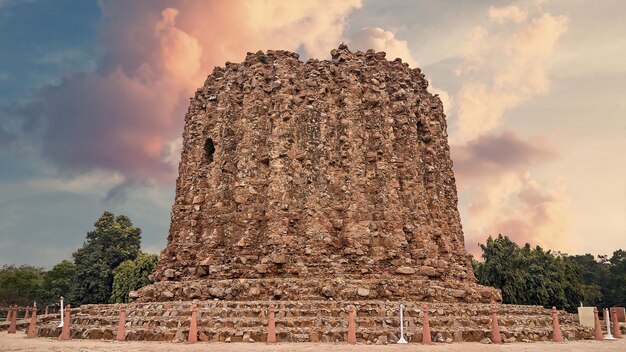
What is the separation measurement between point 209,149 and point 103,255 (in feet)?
94.4

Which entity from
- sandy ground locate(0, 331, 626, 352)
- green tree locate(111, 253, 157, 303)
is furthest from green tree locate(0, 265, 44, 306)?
sandy ground locate(0, 331, 626, 352)

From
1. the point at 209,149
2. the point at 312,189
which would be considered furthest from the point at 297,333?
the point at 209,149

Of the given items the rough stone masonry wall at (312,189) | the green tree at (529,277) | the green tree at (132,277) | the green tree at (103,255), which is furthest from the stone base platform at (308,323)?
the green tree at (103,255)

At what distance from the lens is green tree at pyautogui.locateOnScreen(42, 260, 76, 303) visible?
173 feet

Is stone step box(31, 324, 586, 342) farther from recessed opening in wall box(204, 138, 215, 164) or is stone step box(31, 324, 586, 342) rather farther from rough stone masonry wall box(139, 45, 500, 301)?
recessed opening in wall box(204, 138, 215, 164)

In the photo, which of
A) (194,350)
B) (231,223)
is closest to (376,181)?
(231,223)

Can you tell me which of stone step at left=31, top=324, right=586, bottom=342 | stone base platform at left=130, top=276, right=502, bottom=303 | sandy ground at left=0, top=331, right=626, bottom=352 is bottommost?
sandy ground at left=0, top=331, right=626, bottom=352

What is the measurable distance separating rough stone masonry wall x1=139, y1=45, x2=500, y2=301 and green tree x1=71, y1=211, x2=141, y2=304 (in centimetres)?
2593

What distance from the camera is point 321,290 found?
1809cm

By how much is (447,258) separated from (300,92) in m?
10.2

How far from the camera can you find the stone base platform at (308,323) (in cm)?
1474

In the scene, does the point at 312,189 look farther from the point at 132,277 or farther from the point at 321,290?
the point at 132,277

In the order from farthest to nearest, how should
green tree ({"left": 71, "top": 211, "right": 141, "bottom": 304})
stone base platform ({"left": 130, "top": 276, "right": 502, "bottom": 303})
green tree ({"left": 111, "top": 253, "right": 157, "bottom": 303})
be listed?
1. green tree ({"left": 71, "top": 211, "right": 141, "bottom": 304})
2. green tree ({"left": 111, "top": 253, "right": 157, "bottom": 303})
3. stone base platform ({"left": 130, "top": 276, "right": 502, "bottom": 303})

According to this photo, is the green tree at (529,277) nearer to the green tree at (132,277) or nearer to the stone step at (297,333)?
the stone step at (297,333)
